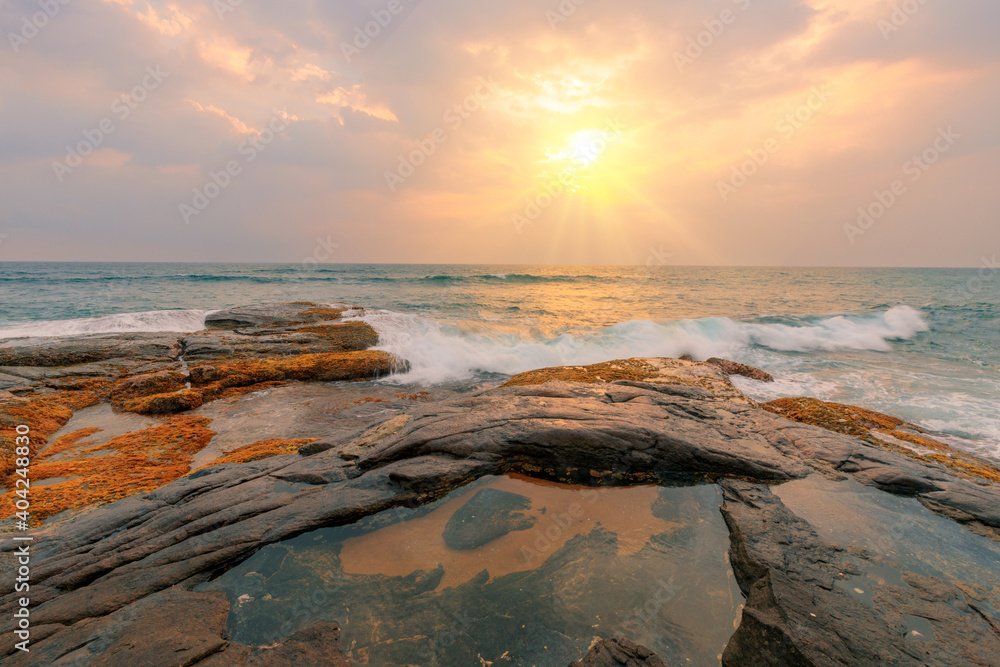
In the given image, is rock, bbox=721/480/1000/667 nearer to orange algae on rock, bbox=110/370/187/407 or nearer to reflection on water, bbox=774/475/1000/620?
reflection on water, bbox=774/475/1000/620

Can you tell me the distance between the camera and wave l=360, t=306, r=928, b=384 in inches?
593

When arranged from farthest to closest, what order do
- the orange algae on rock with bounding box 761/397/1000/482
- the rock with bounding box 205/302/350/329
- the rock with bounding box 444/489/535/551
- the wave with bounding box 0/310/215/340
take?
1. the rock with bounding box 205/302/350/329
2. the wave with bounding box 0/310/215/340
3. the orange algae on rock with bounding box 761/397/1000/482
4. the rock with bounding box 444/489/535/551

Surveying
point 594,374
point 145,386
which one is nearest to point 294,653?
point 594,374

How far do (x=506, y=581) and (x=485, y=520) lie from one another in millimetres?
864

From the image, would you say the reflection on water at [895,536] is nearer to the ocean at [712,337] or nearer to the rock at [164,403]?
the ocean at [712,337]

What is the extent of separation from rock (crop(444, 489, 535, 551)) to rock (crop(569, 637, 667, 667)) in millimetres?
1551

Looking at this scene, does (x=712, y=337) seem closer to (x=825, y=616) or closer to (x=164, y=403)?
(x=825, y=616)

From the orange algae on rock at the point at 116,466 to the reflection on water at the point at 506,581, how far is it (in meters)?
3.78

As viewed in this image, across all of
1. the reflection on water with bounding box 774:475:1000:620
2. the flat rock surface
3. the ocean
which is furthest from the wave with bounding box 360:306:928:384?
the reflection on water with bounding box 774:475:1000:620

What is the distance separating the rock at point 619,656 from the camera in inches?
110

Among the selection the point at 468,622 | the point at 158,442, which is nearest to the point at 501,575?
the point at 468,622

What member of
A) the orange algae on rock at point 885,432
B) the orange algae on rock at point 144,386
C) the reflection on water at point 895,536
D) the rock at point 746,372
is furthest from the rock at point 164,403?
the rock at point 746,372

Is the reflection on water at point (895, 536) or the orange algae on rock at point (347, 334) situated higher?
the reflection on water at point (895, 536)

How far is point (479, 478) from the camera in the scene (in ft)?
17.3
